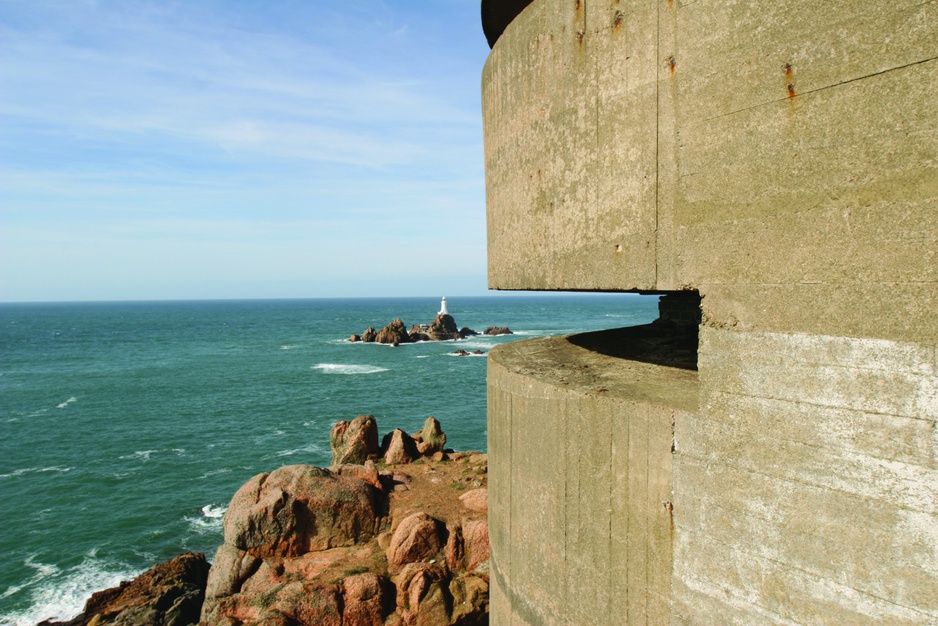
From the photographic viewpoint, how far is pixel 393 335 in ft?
211

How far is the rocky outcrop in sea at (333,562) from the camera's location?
9914mm

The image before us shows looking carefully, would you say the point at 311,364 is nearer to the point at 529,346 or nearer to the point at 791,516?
the point at 529,346

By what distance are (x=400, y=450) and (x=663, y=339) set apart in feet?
35.9

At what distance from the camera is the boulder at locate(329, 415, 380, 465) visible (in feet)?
58.9

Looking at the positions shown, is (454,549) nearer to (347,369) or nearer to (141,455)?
(141,455)

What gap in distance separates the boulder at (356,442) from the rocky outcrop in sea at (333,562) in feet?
11.0

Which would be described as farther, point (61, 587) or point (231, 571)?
point (61, 587)

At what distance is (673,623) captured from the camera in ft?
12.2

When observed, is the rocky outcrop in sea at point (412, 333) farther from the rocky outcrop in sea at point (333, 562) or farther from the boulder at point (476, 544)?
the boulder at point (476, 544)

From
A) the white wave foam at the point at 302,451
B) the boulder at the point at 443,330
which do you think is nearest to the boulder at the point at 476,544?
the white wave foam at the point at 302,451

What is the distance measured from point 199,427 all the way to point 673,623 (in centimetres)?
2994

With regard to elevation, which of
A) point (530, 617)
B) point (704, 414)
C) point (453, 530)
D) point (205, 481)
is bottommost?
point (205, 481)

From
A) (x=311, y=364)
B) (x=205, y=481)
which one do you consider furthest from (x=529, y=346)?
(x=311, y=364)

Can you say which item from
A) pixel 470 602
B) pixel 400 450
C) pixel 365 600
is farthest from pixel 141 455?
pixel 470 602
